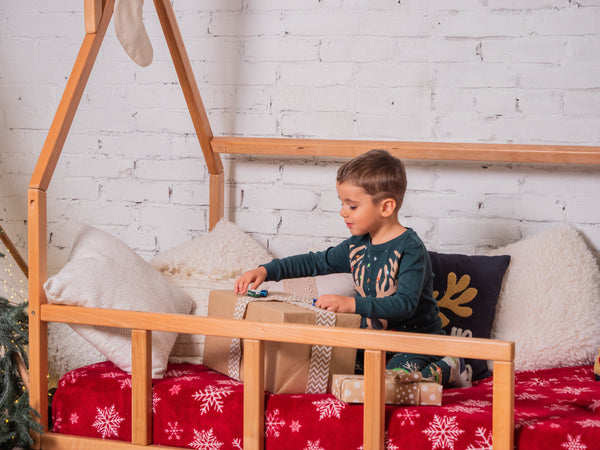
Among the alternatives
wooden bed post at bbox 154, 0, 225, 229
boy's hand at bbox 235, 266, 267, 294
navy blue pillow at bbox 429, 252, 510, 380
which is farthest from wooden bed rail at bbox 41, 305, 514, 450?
wooden bed post at bbox 154, 0, 225, 229

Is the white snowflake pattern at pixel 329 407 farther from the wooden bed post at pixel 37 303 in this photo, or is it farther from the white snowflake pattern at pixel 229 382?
the wooden bed post at pixel 37 303

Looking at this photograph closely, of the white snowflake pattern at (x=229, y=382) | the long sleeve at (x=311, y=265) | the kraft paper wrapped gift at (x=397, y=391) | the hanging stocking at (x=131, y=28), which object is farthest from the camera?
the long sleeve at (x=311, y=265)

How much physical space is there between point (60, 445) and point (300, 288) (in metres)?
0.57

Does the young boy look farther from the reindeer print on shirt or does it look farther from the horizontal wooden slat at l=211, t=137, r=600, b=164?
the horizontal wooden slat at l=211, t=137, r=600, b=164

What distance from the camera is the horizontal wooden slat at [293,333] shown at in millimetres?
1030

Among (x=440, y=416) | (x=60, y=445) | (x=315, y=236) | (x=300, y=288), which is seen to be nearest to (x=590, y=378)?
(x=440, y=416)

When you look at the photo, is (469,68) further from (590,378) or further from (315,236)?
(590,378)

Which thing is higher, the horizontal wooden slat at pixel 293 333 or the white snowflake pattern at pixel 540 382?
the horizontal wooden slat at pixel 293 333

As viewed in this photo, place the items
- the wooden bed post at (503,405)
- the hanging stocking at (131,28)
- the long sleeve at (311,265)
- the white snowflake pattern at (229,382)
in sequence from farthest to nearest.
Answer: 1. the long sleeve at (311,265)
2. the hanging stocking at (131,28)
3. the white snowflake pattern at (229,382)
4. the wooden bed post at (503,405)

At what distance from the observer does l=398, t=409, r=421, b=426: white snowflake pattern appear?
111cm

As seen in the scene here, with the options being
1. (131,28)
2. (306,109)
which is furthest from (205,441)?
(306,109)

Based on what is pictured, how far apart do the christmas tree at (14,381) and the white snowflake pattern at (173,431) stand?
231 millimetres

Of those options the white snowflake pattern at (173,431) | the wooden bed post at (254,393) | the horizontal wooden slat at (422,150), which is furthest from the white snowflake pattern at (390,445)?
the horizontal wooden slat at (422,150)

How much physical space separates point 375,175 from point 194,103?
22.4 inches
